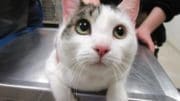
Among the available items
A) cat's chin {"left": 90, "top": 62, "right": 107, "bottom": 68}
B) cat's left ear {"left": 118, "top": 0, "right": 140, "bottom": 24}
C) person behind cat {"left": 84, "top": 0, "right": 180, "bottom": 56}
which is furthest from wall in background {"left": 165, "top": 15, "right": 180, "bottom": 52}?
cat's chin {"left": 90, "top": 62, "right": 107, "bottom": 68}

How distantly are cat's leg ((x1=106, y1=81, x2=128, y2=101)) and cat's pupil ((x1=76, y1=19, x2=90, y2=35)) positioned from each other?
0.11 m

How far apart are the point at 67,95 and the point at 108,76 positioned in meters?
0.09

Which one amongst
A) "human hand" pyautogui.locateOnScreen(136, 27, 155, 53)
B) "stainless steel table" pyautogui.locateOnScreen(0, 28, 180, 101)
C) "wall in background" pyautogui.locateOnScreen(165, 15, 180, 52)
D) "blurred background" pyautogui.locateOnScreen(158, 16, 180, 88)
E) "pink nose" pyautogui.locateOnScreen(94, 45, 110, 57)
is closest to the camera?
"pink nose" pyautogui.locateOnScreen(94, 45, 110, 57)

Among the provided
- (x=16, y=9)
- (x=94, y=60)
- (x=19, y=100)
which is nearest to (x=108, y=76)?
(x=94, y=60)

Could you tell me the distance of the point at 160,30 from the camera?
3.45 feet

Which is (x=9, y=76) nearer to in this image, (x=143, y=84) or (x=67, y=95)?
(x=67, y=95)

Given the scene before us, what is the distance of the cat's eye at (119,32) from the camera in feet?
1.70

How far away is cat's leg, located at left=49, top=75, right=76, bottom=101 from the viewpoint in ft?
1.82

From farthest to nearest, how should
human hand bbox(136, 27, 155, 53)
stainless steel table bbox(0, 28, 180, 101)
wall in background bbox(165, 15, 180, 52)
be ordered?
1. wall in background bbox(165, 15, 180, 52)
2. human hand bbox(136, 27, 155, 53)
3. stainless steel table bbox(0, 28, 180, 101)

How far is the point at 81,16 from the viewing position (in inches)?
20.9

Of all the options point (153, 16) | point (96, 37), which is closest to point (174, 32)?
point (153, 16)

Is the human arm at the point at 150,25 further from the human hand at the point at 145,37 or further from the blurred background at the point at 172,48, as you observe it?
the blurred background at the point at 172,48

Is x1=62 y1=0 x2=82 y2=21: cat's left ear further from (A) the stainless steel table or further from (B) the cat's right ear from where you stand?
(A) the stainless steel table

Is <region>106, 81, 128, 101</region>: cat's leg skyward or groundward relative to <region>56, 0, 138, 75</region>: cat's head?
groundward
